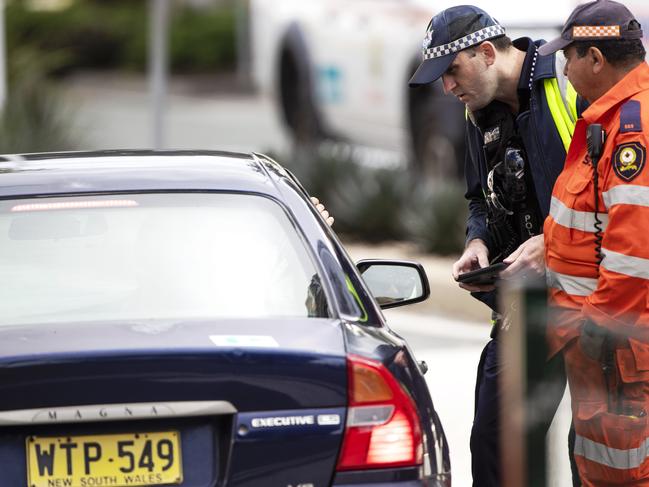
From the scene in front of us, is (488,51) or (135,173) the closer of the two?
(135,173)

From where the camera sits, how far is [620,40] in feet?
14.3

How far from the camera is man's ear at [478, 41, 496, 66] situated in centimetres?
481

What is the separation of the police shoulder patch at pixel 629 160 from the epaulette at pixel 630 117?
0.05 m

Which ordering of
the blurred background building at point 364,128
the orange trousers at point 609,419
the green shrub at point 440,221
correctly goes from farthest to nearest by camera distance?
the green shrub at point 440,221 < the blurred background building at point 364,128 < the orange trousers at point 609,419

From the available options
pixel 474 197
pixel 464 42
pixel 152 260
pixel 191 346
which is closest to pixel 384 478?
pixel 191 346

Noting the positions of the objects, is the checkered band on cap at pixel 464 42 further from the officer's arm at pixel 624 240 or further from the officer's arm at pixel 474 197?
the officer's arm at pixel 624 240

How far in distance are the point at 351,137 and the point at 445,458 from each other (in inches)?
453

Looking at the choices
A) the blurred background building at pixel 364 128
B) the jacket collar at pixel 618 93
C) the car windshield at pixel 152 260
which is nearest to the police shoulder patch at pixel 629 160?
the jacket collar at pixel 618 93

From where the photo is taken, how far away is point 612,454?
414cm

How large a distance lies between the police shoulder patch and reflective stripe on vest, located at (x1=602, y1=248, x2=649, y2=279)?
20 centimetres

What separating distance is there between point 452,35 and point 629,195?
3.08 feet

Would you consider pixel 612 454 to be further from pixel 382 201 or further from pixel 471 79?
pixel 382 201

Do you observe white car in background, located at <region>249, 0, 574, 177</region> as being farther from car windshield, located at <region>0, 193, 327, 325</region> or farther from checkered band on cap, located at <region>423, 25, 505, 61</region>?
car windshield, located at <region>0, 193, 327, 325</region>

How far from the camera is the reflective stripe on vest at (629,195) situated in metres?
4.11
